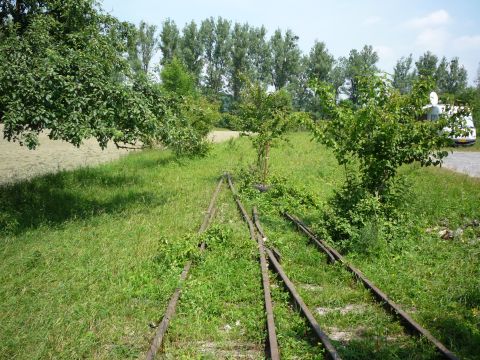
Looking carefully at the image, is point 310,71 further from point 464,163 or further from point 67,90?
point 67,90

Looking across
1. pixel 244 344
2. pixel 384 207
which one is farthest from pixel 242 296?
pixel 384 207

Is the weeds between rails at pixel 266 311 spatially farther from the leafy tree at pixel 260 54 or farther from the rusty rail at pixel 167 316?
the leafy tree at pixel 260 54

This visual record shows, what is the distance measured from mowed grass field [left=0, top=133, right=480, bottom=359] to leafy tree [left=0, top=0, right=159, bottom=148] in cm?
233

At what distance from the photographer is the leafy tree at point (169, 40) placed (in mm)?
70562

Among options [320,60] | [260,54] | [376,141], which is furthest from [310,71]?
[376,141]

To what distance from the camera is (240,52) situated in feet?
247

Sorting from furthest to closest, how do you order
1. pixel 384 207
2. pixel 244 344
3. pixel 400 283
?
pixel 384 207
pixel 400 283
pixel 244 344

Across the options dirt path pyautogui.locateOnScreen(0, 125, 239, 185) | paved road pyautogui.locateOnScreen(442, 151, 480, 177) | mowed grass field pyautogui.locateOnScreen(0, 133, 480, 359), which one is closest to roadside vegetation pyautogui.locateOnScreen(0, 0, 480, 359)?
mowed grass field pyautogui.locateOnScreen(0, 133, 480, 359)

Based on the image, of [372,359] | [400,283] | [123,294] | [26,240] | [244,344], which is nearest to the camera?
[372,359]

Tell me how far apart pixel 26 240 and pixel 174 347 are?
5245 millimetres

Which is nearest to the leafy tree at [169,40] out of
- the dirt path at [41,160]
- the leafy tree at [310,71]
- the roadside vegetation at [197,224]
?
the leafy tree at [310,71]

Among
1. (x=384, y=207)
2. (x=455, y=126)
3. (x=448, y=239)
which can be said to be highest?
(x=455, y=126)

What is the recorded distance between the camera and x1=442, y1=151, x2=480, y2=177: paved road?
1834cm

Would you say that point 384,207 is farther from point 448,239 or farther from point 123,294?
point 123,294
